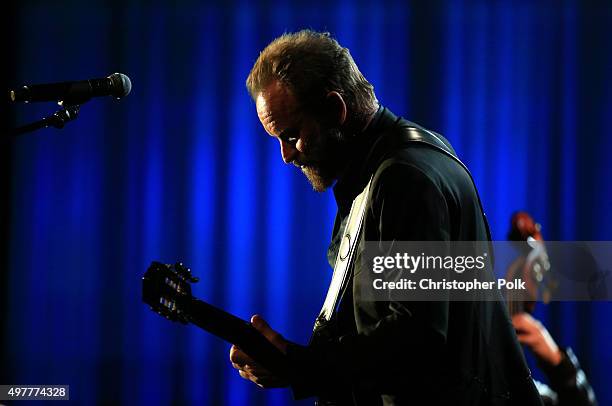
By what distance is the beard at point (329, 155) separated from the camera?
179 centimetres

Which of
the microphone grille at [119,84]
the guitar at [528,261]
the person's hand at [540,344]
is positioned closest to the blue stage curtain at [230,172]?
the guitar at [528,261]

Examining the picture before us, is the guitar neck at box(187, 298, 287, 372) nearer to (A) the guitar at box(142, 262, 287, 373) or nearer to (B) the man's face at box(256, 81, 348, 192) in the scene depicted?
(A) the guitar at box(142, 262, 287, 373)

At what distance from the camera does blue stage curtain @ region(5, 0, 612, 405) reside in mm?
4422

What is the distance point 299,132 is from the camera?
180 centimetres

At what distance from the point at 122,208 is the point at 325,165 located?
2.93 metres

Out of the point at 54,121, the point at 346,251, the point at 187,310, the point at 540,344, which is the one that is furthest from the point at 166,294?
the point at 540,344

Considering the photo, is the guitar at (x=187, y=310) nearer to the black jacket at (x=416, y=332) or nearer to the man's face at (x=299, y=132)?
the black jacket at (x=416, y=332)

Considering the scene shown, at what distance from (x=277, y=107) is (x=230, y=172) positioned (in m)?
2.73

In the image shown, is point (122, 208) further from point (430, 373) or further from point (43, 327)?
point (430, 373)

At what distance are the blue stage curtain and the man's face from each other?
2.62 m

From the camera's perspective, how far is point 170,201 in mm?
4480

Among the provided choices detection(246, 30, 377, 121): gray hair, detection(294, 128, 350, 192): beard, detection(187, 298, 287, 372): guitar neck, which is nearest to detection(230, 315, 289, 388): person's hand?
detection(187, 298, 287, 372): guitar neck

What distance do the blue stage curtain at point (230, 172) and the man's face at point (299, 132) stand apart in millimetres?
2621

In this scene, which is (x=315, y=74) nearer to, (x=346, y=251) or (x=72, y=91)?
(x=346, y=251)
